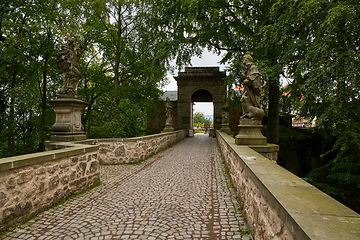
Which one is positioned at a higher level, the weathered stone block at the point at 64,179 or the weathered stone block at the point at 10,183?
the weathered stone block at the point at 10,183

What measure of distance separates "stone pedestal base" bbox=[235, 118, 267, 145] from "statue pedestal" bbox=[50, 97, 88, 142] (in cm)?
490

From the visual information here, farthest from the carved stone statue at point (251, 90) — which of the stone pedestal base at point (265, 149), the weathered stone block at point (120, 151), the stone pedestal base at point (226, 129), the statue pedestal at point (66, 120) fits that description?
the stone pedestal base at point (226, 129)

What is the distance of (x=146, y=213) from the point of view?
363cm

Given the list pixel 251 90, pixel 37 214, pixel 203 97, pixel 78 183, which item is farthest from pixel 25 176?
pixel 203 97

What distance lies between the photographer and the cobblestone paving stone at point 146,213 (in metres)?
2.95

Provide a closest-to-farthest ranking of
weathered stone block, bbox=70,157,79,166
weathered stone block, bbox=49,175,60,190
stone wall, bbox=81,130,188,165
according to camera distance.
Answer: weathered stone block, bbox=49,175,60,190
weathered stone block, bbox=70,157,79,166
stone wall, bbox=81,130,188,165

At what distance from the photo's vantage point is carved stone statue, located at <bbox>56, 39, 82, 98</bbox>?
687 centimetres

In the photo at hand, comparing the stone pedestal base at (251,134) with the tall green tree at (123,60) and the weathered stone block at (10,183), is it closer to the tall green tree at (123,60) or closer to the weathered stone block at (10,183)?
the weathered stone block at (10,183)

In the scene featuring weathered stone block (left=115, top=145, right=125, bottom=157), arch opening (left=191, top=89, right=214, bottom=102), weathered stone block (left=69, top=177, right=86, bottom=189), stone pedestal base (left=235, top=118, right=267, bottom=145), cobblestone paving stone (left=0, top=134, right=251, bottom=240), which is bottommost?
cobblestone paving stone (left=0, top=134, right=251, bottom=240)

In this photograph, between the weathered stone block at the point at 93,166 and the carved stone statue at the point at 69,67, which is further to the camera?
the carved stone statue at the point at 69,67

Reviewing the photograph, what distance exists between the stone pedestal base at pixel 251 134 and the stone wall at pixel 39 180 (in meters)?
3.82

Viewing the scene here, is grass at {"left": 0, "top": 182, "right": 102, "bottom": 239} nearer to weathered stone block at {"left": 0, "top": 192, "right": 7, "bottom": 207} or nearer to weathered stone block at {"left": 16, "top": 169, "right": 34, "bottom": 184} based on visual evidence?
weathered stone block at {"left": 0, "top": 192, "right": 7, "bottom": 207}

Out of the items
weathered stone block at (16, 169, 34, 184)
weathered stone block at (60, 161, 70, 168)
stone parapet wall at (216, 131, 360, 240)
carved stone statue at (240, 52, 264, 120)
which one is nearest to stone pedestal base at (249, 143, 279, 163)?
carved stone statue at (240, 52, 264, 120)

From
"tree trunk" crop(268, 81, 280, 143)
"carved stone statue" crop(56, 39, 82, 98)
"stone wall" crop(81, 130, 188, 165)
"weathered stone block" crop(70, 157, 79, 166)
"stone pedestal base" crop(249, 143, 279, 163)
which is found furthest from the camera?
"tree trunk" crop(268, 81, 280, 143)
